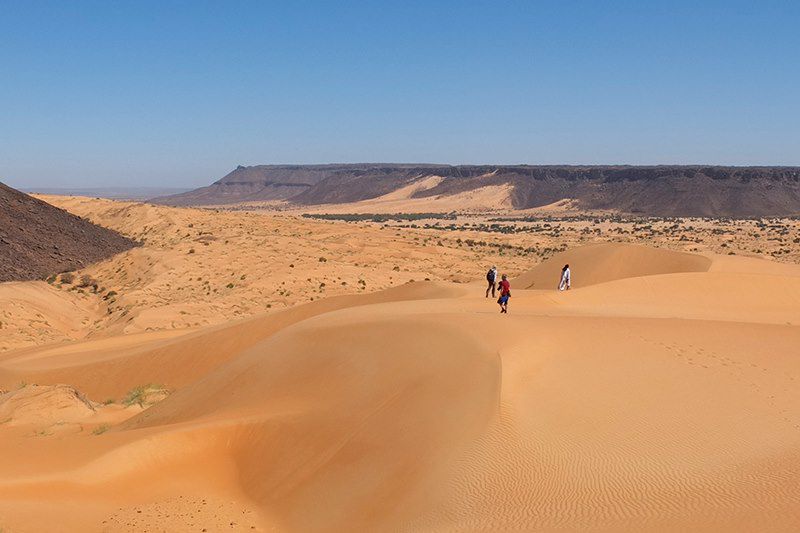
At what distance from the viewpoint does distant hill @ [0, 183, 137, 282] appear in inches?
1582

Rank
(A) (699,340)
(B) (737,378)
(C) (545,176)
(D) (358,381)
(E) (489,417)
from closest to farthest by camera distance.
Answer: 1. (E) (489,417)
2. (B) (737,378)
3. (D) (358,381)
4. (A) (699,340)
5. (C) (545,176)

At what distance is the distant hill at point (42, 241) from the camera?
40188mm

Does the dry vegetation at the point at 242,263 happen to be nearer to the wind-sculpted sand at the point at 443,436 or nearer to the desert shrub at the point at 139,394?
the desert shrub at the point at 139,394

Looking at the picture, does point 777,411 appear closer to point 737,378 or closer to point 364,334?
point 737,378

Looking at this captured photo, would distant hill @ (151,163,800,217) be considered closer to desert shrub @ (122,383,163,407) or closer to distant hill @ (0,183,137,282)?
distant hill @ (0,183,137,282)

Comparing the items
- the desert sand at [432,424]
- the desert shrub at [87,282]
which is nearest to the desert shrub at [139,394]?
the desert sand at [432,424]

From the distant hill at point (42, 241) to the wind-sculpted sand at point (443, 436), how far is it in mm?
25432

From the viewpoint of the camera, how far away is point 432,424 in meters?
10.5

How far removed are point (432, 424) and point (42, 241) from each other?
133 ft

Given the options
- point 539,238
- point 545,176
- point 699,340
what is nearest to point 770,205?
point 545,176

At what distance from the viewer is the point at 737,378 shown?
1209 cm

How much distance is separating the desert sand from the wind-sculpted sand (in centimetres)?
4

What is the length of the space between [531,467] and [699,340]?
24.0ft

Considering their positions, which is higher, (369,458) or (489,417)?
(489,417)
